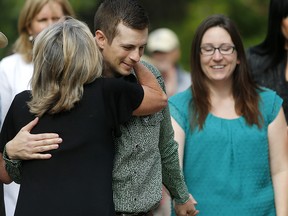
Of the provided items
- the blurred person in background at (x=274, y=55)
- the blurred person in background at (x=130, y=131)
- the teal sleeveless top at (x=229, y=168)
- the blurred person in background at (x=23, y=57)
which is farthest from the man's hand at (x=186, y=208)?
the blurred person in background at (x=274, y=55)

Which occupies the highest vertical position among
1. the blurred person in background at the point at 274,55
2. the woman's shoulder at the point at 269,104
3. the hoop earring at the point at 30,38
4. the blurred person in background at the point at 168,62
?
the hoop earring at the point at 30,38

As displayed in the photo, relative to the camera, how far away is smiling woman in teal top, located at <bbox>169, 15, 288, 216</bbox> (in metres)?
5.39

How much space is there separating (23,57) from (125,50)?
1.72m

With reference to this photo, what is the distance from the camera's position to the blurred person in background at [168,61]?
32.0 ft

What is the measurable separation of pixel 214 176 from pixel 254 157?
283mm

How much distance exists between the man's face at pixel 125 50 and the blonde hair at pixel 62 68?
236mm

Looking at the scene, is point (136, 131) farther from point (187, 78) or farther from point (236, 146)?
point (187, 78)

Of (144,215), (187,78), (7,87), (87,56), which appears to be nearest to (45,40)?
(87,56)

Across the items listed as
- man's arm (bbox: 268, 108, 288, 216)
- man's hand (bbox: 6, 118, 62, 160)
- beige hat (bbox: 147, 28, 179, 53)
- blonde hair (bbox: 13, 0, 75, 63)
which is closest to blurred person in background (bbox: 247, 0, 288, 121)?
man's arm (bbox: 268, 108, 288, 216)

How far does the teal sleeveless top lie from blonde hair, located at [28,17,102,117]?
5.42 ft

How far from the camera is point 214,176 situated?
5.39m

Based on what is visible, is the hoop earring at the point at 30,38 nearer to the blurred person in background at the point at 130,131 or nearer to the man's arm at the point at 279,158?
the blurred person in background at the point at 130,131

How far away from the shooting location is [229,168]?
212 inches

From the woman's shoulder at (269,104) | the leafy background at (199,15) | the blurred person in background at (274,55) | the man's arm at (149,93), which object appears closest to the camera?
the man's arm at (149,93)
